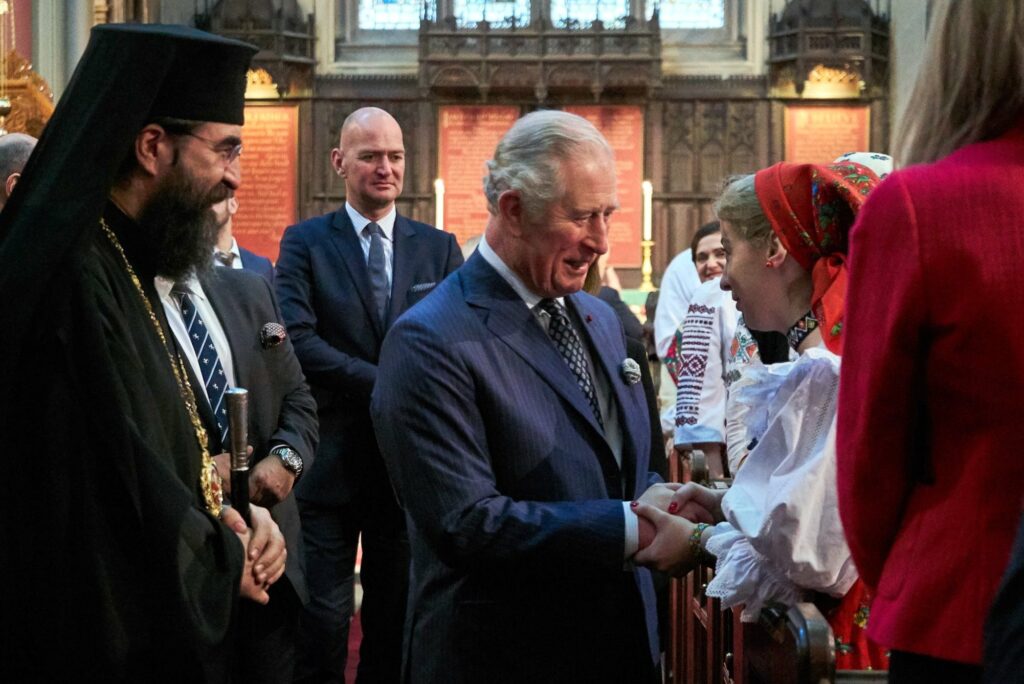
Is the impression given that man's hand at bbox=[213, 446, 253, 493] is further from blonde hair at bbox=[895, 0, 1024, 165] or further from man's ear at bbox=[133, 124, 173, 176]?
blonde hair at bbox=[895, 0, 1024, 165]

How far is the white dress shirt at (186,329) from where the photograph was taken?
9.23 ft

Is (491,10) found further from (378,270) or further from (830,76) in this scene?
(378,270)

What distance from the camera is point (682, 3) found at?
47.1 feet

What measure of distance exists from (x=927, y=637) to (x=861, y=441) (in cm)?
26

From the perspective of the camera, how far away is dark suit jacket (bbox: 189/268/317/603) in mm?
2986

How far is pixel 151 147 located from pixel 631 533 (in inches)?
43.4

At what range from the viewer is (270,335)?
307 cm

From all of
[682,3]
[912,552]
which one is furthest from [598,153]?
[682,3]

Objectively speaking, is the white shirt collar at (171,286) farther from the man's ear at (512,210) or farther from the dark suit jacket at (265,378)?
the man's ear at (512,210)

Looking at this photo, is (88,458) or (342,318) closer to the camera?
(88,458)

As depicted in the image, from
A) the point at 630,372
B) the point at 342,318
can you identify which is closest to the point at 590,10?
the point at 342,318

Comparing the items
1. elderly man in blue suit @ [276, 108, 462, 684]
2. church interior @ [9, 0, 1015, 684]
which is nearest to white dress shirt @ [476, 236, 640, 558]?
elderly man in blue suit @ [276, 108, 462, 684]

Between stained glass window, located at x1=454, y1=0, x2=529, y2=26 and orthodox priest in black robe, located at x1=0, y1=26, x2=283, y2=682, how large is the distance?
40.6 feet

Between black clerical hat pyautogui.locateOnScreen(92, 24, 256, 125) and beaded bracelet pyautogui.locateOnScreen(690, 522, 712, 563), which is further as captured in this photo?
beaded bracelet pyautogui.locateOnScreen(690, 522, 712, 563)
